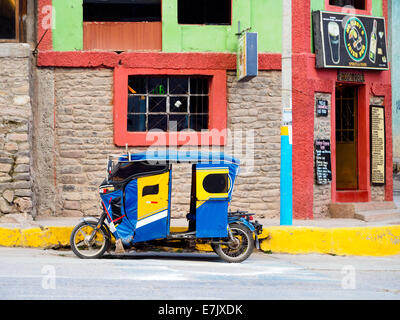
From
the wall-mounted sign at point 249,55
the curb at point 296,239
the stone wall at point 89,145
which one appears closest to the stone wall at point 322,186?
the stone wall at point 89,145

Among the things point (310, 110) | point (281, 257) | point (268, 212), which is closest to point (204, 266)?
point (281, 257)

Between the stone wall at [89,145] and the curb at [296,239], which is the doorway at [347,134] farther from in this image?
the curb at [296,239]

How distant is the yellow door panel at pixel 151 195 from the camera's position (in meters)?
8.69

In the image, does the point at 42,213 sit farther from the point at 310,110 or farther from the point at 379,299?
the point at 379,299

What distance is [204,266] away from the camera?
27.0ft

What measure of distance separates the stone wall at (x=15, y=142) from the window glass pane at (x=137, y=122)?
7.20 ft

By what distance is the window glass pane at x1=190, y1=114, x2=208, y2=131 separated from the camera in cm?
1304

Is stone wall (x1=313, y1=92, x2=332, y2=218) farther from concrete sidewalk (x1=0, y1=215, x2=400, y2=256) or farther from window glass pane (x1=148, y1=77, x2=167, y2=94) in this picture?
window glass pane (x1=148, y1=77, x2=167, y2=94)

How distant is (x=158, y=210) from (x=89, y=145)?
448 centimetres

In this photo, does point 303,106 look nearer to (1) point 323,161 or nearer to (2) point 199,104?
(1) point 323,161

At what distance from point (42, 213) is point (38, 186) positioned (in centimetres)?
59

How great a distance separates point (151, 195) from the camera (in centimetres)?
871

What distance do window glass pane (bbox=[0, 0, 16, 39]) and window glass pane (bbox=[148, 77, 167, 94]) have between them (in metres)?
3.10
